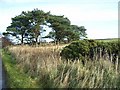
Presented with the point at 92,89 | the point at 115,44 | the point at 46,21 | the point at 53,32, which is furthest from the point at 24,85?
the point at 46,21

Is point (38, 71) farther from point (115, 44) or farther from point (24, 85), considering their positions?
point (115, 44)

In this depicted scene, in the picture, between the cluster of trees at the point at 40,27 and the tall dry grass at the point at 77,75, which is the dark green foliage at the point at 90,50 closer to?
the tall dry grass at the point at 77,75

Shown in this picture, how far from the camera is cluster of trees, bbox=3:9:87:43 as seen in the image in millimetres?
42938

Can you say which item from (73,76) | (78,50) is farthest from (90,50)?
(73,76)

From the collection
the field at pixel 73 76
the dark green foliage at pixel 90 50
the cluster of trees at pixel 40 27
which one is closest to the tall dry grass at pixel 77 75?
the field at pixel 73 76

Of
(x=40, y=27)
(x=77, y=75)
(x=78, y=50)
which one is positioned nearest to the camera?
(x=77, y=75)

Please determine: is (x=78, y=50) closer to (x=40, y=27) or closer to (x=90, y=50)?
(x=90, y=50)

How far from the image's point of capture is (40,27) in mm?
43625

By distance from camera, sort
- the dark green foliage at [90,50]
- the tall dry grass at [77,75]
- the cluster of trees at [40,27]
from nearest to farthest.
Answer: the tall dry grass at [77,75] → the dark green foliage at [90,50] → the cluster of trees at [40,27]

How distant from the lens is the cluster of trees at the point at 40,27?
4294 cm

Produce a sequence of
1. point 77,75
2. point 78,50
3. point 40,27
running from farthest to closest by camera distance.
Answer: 1. point 40,27
2. point 78,50
3. point 77,75

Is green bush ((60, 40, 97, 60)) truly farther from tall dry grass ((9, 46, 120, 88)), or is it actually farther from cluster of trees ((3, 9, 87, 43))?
cluster of trees ((3, 9, 87, 43))

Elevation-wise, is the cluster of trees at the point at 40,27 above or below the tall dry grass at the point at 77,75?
above

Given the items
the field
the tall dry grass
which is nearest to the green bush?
the field
